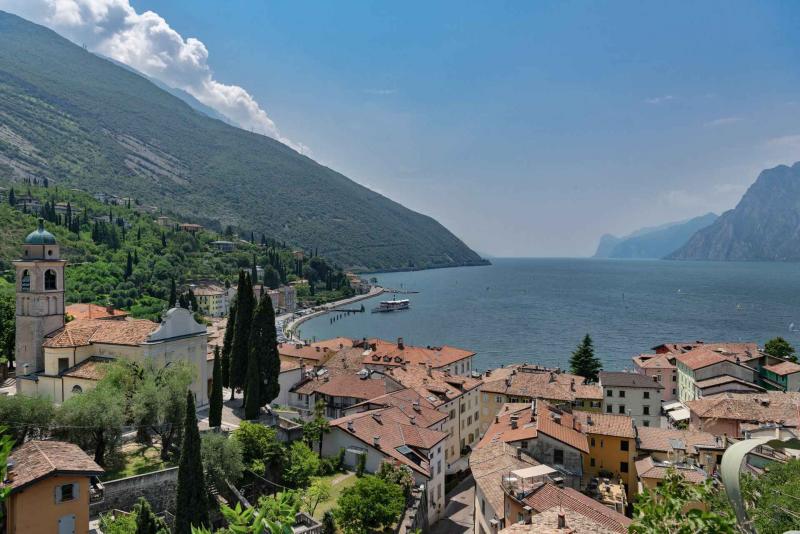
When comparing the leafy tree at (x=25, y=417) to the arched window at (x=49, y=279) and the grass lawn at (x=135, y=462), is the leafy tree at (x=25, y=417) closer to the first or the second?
the grass lawn at (x=135, y=462)

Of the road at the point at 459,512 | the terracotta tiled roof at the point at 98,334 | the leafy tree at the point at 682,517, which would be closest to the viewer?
the leafy tree at the point at 682,517

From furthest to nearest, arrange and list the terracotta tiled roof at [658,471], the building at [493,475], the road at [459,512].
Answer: the road at [459,512] → the terracotta tiled roof at [658,471] → the building at [493,475]

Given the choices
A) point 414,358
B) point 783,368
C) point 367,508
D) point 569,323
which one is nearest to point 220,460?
point 367,508

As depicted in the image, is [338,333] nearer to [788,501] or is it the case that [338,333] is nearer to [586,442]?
[586,442]

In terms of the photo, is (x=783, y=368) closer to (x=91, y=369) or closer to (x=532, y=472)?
(x=532, y=472)

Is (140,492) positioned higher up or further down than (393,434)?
higher up

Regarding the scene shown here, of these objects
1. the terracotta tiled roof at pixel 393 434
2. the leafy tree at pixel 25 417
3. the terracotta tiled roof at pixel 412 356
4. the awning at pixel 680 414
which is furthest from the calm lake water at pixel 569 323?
the leafy tree at pixel 25 417

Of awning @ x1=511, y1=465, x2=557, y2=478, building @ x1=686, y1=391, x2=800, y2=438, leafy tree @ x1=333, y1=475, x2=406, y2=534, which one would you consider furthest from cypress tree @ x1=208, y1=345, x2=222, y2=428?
building @ x1=686, y1=391, x2=800, y2=438
